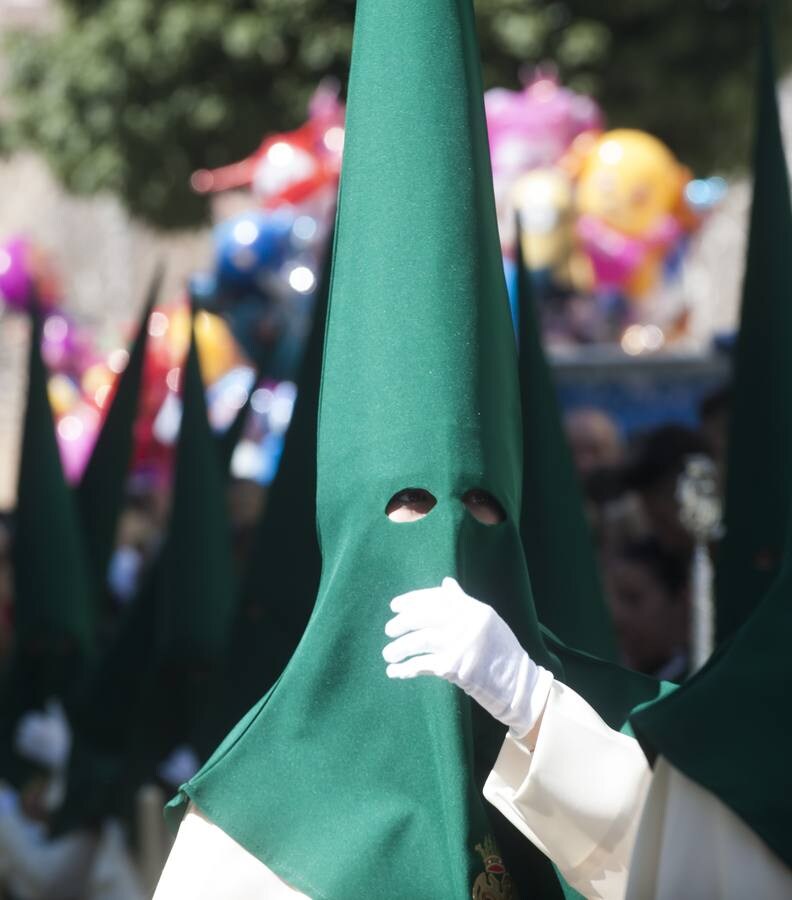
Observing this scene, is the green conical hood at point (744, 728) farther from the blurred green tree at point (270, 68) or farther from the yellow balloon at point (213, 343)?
the blurred green tree at point (270, 68)

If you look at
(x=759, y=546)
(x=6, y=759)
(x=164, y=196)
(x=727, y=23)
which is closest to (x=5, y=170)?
(x=164, y=196)

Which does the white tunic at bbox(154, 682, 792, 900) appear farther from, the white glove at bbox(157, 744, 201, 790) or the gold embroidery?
the white glove at bbox(157, 744, 201, 790)

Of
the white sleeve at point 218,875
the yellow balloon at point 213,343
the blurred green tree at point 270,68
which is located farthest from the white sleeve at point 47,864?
the blurred green tree at point 270,68

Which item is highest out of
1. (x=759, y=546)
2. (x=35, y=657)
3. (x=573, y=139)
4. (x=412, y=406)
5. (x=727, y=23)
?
(x=727, y=23)

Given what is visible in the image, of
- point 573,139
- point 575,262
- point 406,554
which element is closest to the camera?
point 406,554

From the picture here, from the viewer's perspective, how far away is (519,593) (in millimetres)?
2113

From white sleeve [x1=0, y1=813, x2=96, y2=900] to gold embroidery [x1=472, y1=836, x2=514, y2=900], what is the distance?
253 cm

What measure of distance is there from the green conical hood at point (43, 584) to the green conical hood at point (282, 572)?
92cm

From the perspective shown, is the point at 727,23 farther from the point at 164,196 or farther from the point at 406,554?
the point at 406,554

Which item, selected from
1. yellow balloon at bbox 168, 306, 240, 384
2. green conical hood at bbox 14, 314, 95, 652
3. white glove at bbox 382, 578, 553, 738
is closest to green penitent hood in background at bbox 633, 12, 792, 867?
white glove at bbox 382, 578, 553, 738

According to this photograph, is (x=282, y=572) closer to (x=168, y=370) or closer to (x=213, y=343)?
(x=168, y=370)

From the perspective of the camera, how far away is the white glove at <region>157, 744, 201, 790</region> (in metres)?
4.30

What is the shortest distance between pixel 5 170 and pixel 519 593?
21.0 metres

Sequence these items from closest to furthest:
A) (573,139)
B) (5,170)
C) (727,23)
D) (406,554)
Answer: (406,554) → (573,139) → (727,23) → (5,170)
